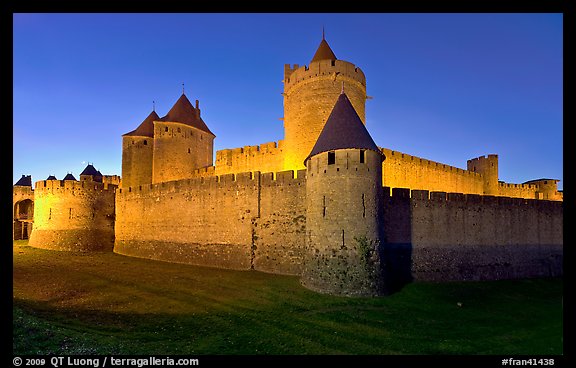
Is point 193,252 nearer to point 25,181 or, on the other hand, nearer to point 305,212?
point 305,212

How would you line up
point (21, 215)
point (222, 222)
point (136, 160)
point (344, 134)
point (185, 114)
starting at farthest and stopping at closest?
1. point (21, 215)
2. point (185, 114)
3. point (136, 160)
4. point (222, 222)
5. point (344, 134)

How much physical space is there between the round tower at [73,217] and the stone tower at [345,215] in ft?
60.0

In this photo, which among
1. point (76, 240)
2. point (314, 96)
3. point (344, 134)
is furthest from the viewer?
point (76, 240)

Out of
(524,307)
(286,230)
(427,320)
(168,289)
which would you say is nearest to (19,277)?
(168,289)

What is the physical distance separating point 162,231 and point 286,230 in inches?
386

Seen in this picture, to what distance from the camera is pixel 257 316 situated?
10617 mm

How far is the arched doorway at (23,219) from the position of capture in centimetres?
3491

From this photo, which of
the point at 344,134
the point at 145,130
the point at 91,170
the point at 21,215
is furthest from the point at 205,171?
the point at 21,215

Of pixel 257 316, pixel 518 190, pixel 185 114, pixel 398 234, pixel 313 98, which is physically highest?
pixel 185 114

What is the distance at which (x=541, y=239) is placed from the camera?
20.2 meters

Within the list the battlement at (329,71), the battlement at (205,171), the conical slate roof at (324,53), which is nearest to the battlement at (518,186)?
the battlement at (329,71)

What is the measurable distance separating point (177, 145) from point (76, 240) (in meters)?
10.1

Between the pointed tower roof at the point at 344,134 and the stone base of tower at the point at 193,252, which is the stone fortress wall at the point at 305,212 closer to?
the stone base of tower at the point at 193,252

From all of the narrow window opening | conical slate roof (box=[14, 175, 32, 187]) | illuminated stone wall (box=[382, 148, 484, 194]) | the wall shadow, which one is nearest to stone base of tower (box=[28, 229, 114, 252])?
the narrow window opening
